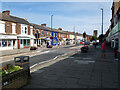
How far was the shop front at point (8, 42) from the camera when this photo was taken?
23.2m

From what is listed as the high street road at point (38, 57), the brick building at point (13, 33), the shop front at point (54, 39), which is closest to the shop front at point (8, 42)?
the brick building at point (13, 33)

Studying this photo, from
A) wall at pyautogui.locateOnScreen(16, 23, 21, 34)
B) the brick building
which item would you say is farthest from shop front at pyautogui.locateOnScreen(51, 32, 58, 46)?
wall at pyautogui.locateOnScreen(16, 23, 21, 34)

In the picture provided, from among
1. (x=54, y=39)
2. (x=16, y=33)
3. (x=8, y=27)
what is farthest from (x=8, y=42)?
(x=54, y=39)

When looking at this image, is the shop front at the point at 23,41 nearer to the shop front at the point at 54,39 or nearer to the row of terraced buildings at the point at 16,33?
the row of terraced buildings at the point at 16,33

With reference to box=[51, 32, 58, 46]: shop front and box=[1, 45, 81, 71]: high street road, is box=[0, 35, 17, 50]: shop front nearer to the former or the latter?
box=[1, 45, 81, 71]: high street road

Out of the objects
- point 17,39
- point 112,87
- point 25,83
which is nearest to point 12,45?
point 17,39

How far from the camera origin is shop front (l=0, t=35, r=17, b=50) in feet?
76.0

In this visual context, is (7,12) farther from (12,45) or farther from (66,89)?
(66,89)

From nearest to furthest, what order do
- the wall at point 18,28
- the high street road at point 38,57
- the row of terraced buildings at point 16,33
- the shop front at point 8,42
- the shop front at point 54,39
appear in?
the high street road at point 38,57 < the shop front at point 8,42 < the row of terraced buildings at point 16,33 < the wall at point 18,28 < the shop front at point 54,39

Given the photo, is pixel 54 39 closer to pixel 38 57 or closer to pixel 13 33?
pixel 13 33

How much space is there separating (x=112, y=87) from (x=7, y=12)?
29.2 m

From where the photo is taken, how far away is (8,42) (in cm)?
2505

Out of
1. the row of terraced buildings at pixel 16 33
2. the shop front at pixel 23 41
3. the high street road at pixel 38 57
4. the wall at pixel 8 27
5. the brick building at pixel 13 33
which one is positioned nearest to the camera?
the high street road at pixel 38 57

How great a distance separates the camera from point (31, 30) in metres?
32.4
